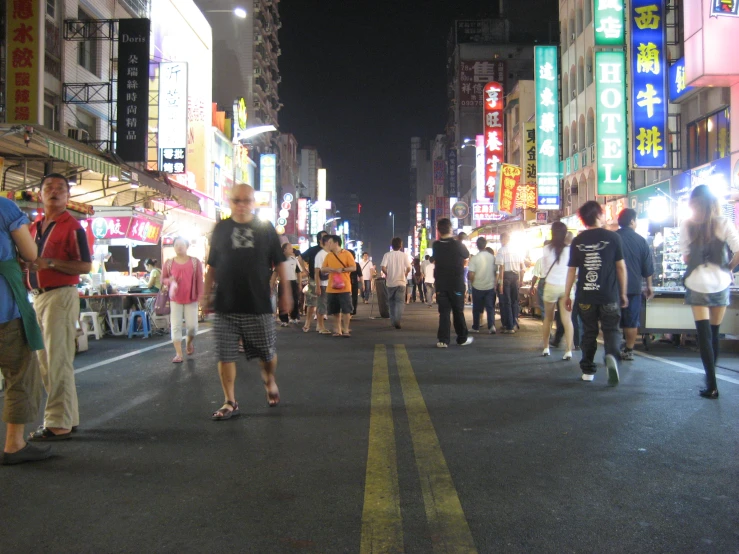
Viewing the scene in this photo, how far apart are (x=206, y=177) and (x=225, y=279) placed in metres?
30.4

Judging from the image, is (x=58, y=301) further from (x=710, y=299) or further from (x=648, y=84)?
(x=648, y=84)

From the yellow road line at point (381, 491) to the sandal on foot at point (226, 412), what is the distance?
1.10 metres

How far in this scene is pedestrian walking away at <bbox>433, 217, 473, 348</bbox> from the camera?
1043 centimetres

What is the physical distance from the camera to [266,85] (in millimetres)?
63062

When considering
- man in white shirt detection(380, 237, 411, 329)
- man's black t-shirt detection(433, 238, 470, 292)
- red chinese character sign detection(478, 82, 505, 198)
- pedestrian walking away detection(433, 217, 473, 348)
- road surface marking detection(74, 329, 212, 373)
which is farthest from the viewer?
red chinese character sign detection(478, 82, 505, 198)

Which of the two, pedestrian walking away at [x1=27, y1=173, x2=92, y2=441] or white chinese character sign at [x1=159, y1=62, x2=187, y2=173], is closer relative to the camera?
pedestrian walking away at [x1=27, y1=173, x2=92, y2=441]

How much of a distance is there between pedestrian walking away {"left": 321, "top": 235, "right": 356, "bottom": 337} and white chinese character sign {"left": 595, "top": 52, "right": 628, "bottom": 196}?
10162mm

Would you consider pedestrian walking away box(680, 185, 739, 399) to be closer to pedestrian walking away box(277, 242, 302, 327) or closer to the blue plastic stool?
pedestrian walking away box(277, 242, 302, 327)

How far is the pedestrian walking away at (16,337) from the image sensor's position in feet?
13.9

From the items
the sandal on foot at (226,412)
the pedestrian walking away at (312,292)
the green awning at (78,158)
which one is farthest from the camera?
the pedestrian walking away at (312,292)

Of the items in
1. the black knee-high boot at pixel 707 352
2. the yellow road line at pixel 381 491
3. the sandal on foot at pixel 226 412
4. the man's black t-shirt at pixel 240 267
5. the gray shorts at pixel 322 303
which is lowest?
the yellow road line at pixel 381 491

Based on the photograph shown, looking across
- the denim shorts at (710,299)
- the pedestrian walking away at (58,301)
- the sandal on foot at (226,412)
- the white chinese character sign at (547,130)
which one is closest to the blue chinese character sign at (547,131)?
the white chinese character sign at (547,130)

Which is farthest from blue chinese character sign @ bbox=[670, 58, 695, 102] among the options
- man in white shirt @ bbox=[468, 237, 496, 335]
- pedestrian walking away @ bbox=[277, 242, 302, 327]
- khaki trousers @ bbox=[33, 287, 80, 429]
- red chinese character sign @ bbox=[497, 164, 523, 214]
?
khaki trousers @ bbox=[33, 287, 80, 429]

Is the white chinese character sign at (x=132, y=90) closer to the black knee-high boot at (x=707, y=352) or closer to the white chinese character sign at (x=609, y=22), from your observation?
the white chinese character sign at (x=609, y=22)
